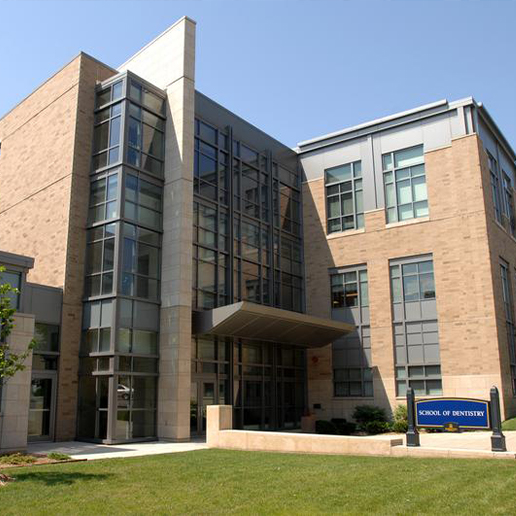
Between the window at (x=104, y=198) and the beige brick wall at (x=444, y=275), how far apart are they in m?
12.2

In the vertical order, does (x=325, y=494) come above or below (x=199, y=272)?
below

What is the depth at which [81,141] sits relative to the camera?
912 inches

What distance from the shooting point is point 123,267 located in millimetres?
21547

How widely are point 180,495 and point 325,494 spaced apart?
2463 mm

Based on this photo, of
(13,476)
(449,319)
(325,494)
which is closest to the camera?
(325,494)

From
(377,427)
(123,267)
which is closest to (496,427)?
(377,427)

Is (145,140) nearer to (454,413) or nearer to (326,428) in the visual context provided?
(326,428)

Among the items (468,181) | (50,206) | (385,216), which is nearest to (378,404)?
(385,216)

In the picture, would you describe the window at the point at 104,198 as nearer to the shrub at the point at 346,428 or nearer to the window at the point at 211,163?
the window at the point at 211,163

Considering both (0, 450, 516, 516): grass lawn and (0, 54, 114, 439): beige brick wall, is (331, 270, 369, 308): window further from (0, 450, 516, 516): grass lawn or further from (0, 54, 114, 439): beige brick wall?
(0, 450, 516, 516): grass lawn

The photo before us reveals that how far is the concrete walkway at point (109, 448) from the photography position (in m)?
16.7

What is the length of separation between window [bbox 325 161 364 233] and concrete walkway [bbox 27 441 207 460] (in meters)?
14.4

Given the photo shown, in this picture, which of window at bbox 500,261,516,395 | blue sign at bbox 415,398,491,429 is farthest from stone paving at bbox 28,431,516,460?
window at bbox 500,261,516,395

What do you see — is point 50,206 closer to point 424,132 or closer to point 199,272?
point 199,272
